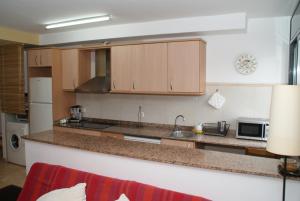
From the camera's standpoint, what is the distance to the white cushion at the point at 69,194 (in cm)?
162

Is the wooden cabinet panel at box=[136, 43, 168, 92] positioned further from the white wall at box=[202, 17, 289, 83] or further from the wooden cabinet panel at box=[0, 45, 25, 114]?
the wooden cabinet panel at box=[0, 45, 25, 114]

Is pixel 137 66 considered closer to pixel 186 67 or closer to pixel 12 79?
pixel 186 67

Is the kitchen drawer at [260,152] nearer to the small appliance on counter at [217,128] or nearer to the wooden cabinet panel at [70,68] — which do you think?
the small appliance on counter at [217,128]

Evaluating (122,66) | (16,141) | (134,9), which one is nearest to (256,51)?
(134,9)

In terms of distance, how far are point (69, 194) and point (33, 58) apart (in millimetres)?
3713

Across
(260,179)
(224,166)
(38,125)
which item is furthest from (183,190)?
(38,125)

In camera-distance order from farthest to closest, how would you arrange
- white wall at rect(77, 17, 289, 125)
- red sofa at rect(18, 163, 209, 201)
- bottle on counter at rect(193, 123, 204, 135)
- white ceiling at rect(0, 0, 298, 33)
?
bottle on counter at rect(193, 123, 204, 135) → white wall at rect(77, 17, 289, 125) → white ceiling at rect(0, 0, 298, 33) → red sofa at rect(18, 163, 209, 201)

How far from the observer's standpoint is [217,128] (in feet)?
11.5

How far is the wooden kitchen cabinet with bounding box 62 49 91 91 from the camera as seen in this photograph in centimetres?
438

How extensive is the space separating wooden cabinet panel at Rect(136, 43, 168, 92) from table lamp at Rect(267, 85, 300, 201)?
2386 mm

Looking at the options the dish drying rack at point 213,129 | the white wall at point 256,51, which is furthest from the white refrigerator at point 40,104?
the white wall at point 256,51

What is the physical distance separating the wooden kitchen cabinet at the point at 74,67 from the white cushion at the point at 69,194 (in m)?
2.98

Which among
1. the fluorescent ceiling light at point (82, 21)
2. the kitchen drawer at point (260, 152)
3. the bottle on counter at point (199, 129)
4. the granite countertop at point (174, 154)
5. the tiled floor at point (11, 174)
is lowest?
the tiled floor at point (11, 174)

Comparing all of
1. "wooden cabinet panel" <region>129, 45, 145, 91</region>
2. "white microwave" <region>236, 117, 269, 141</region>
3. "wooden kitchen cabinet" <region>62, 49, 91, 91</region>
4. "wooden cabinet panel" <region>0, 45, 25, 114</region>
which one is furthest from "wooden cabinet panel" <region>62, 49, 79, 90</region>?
"white microwave" <region>236, 117, 269, 141</region>
